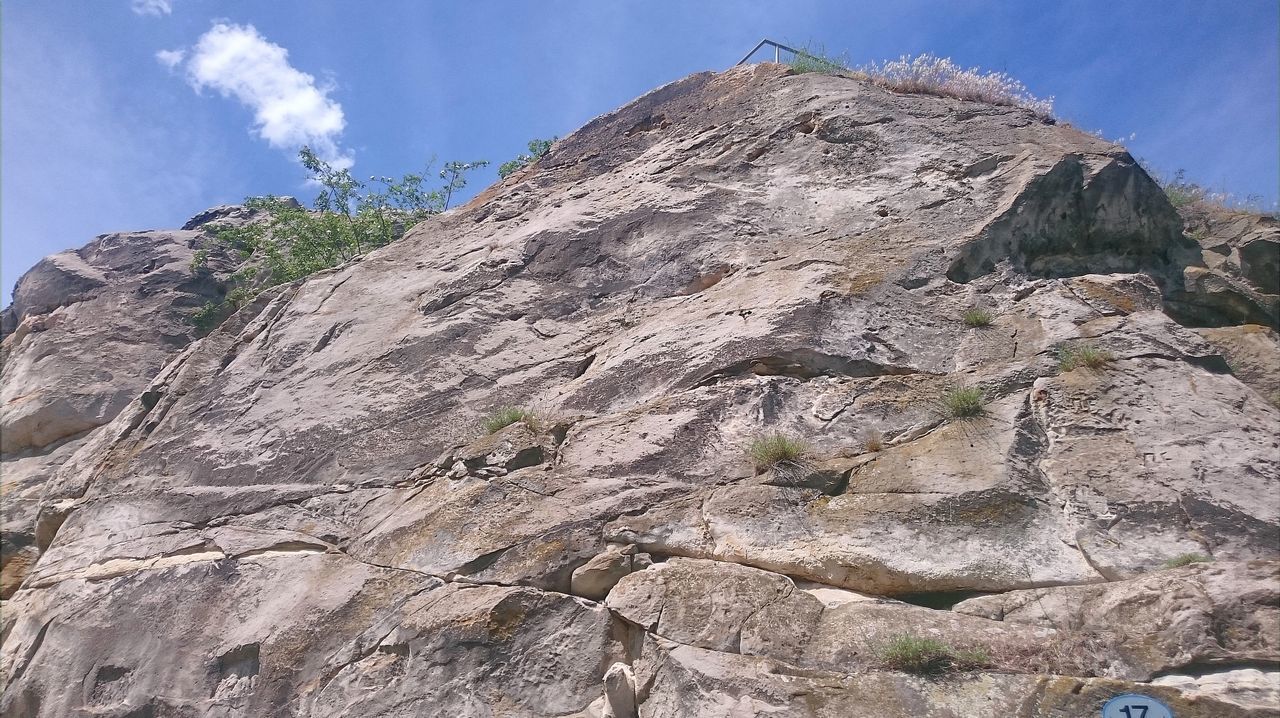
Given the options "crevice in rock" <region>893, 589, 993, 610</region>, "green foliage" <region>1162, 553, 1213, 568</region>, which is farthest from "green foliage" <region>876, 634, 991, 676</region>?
"green foliage" <region>1162, 553, 1213, 568</region>

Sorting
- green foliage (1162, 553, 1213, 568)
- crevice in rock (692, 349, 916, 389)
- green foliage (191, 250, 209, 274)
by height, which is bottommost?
green foliage (1162, 553, 1213, 568)

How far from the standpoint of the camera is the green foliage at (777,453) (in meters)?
5.53

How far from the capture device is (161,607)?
6.61 metres

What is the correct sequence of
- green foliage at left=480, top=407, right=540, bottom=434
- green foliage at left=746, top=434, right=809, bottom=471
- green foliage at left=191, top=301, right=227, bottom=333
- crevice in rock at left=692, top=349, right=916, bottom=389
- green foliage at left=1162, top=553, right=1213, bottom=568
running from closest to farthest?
green foliage at left=1162, top=553, right=1213, bottom=568 < green foliage at left=746, top=434, right=809, bottom=471 < crevice in rock at left=692, top=349, right=916, bottom=389 < green foliage at left=480, top=407, right=540, bottom=434 < green foliage at left=191, top=301, right=227, bottom=333

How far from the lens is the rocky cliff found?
14.2ft

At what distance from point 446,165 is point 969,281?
13840 millimetres

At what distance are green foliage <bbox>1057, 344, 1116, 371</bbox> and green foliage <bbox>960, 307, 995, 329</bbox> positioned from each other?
0.71 meters

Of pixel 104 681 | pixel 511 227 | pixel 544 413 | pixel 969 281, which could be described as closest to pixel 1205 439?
pixel 969 281

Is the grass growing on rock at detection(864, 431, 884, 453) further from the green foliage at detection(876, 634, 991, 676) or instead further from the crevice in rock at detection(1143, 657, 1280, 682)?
the crevice in rock at detection(1143, 657, 1280, 682)

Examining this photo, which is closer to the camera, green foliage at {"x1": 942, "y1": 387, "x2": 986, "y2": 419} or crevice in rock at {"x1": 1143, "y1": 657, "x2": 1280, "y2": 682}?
crevice in rock at {"x1": 1143, "y1": 657, "x2": 1280, "y2": 682}

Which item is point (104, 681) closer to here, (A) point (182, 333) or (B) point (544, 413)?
(B) point (544, 413)

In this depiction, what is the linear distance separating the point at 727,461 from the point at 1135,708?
2.83m

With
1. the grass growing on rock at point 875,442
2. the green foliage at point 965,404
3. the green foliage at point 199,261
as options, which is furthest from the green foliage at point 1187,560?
the green foliage at point 199,261

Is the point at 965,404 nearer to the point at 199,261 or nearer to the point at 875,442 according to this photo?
the point at 875,442
